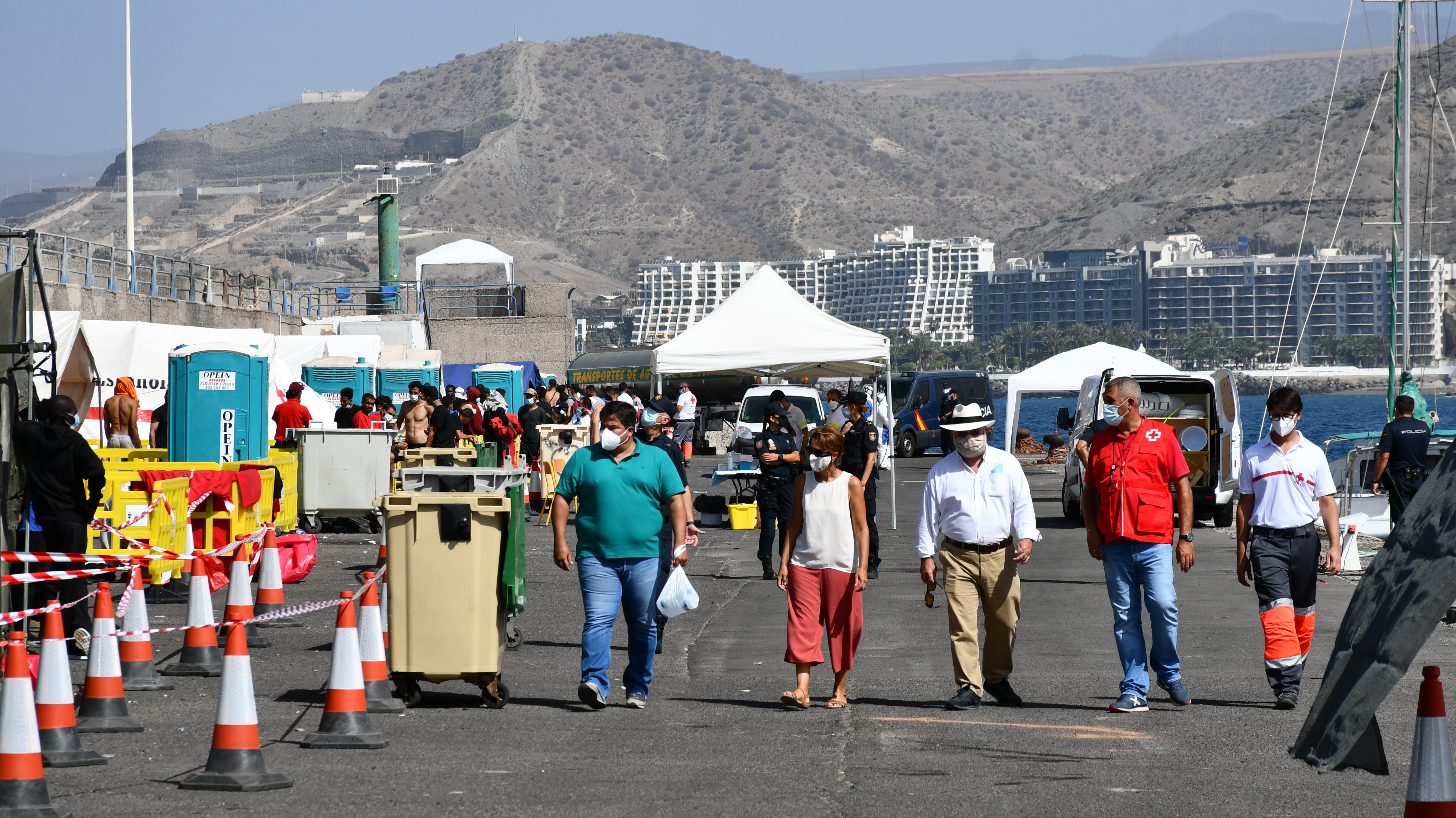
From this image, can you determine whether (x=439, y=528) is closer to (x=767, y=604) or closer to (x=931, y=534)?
(x=931, y=534)

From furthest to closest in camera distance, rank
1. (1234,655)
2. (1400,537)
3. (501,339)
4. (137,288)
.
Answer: (501,339), (137,288), (1234,655), (1400,537)

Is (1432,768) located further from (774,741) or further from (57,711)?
(57,711)

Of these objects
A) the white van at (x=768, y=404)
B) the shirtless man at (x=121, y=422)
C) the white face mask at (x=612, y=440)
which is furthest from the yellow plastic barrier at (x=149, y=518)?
the white van at (x=768, y=404)

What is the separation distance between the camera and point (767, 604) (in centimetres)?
1316

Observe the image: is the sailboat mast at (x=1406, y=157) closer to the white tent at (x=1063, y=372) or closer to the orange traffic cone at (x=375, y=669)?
the white tent at (x=1063, y=372)

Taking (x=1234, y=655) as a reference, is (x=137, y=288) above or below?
above

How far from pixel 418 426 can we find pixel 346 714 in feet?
43.5

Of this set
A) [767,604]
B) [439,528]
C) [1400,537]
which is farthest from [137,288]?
[1400,537]

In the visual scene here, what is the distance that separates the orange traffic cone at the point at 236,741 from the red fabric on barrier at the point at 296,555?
24.2ft

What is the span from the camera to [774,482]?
14578 mm

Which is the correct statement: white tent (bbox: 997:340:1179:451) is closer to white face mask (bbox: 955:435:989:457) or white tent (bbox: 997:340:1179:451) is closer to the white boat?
the white boat

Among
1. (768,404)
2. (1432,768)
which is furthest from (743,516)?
(1432,768)

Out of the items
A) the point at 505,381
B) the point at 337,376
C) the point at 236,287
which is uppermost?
the point at 236,287

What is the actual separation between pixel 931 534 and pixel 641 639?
5.52 ft
